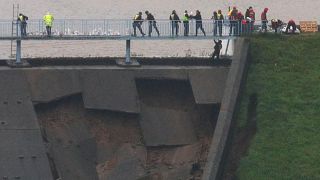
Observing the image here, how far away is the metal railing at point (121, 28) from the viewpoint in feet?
105

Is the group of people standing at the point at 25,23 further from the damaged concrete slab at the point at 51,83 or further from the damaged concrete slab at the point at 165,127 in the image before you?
the damaged concrete slab at the point at 165,127

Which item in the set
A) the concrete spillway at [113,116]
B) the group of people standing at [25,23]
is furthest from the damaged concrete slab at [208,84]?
the group of people standing at [25,23]

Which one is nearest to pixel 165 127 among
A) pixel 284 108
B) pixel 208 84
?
pixel 208 84

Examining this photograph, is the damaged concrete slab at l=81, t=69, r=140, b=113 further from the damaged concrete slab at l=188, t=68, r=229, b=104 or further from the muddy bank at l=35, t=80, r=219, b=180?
the damaged concrete slab at l=188, t=68, r=229, b=104

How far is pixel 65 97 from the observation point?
99.8 feet

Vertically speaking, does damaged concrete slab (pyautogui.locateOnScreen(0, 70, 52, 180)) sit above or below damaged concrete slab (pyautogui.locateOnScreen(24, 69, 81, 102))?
below

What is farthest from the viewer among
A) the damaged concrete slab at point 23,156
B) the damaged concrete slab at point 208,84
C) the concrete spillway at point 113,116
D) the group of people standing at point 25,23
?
the group of people standing at point 25,23

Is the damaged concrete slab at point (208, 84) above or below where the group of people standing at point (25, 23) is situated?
below

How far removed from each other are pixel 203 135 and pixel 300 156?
18.7 ft

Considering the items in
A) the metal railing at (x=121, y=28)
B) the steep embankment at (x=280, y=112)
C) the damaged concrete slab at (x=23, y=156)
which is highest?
the metal railing at (x=121, y=28)

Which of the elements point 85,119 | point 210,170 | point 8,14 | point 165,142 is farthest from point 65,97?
point 8,14

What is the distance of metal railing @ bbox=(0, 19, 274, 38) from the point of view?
32.0m

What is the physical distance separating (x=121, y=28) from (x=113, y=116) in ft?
17.9

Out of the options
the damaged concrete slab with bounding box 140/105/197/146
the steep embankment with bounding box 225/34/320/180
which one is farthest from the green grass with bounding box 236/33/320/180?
the damaged concrete slab with bounding box 140/105/197/146
